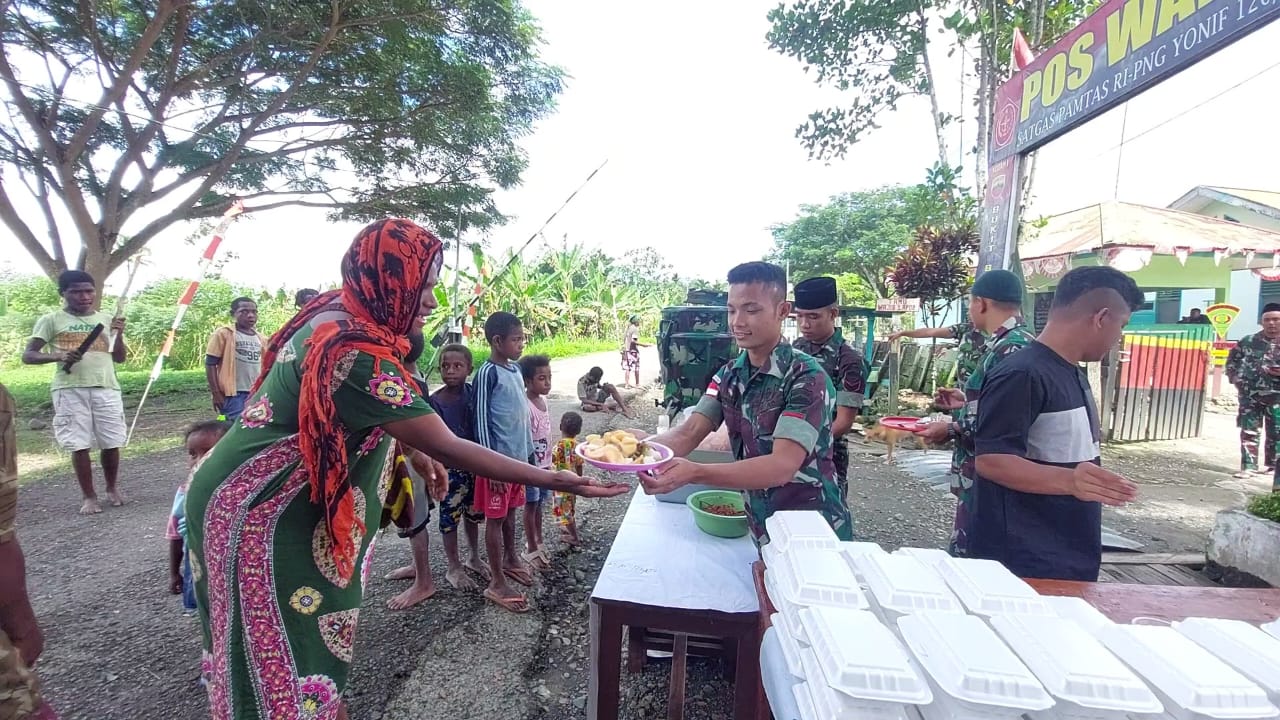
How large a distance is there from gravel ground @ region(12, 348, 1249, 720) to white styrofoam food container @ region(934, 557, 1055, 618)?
1737 millimetres

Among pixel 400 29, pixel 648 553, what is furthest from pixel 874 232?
pixel 648 553

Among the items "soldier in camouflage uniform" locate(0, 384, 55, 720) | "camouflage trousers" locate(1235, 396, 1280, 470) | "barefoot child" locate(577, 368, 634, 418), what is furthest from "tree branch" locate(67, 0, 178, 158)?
"camouflage trousers" locate(1235, 396, 1280, 470)

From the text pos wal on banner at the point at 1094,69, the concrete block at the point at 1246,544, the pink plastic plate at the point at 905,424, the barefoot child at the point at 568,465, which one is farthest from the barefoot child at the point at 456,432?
the concrete block at the point at 1246,544

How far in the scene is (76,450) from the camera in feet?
15.0

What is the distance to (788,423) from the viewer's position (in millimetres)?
1912

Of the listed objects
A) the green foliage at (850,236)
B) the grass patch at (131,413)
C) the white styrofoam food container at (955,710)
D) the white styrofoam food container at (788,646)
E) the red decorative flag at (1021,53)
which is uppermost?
the green foliage at (850,236)

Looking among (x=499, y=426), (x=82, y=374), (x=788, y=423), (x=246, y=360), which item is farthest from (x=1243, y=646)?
(x=82, y=374)

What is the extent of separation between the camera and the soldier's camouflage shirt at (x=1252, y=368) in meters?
6.02

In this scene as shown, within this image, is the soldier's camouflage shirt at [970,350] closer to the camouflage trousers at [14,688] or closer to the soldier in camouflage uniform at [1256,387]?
the soldier in camouflage uniform at [1256,387]

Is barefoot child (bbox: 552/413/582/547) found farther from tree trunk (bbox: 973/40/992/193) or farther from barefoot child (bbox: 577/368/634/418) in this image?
tree trunk (bbox: 973/40/992/193)

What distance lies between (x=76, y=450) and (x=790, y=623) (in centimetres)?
599

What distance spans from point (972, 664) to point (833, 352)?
9.29 ft

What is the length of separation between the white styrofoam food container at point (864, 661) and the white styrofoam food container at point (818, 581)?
11cm

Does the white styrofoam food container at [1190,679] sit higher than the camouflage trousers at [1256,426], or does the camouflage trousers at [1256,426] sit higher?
the white styrofoam food container at [1190,679]
